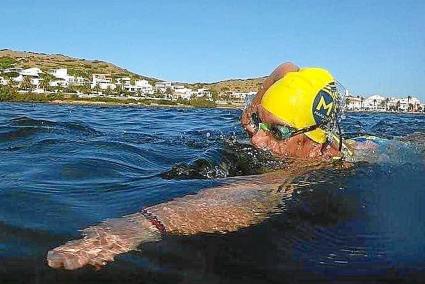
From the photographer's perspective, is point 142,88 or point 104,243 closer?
point 104,243

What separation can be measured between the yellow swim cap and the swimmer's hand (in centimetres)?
245

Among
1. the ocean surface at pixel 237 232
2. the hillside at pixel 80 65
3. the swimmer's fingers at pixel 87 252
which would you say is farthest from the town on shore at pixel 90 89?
the swimmer's fingers at pixel 87 252

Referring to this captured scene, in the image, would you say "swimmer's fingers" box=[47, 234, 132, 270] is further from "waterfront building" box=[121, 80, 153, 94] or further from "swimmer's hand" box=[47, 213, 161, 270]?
"waterfront building" box=[121, 80, 153, 94]

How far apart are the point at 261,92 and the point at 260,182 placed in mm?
2039

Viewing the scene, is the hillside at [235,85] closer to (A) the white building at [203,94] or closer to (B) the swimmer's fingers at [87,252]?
(A) the white building at [203,94]

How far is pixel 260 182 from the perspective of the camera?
13.5 ft

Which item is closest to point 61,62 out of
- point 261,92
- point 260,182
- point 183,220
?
point 261,92

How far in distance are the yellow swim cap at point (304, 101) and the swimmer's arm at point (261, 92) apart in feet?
1.07

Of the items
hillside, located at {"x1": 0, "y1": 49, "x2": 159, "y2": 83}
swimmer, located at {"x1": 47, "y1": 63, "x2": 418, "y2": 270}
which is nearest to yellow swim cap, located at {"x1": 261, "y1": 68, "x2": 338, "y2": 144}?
swimmer, located at {"x1": 47, "y1": 63, "x2": 418, "y2": 270}

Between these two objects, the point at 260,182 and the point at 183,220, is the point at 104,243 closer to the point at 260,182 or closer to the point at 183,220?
the point at 183,220

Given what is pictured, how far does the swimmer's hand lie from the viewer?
2.66 meters

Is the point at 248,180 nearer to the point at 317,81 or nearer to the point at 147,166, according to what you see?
the point at 317,81

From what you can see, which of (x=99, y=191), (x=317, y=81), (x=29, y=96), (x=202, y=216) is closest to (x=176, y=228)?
(x=202, y=216)

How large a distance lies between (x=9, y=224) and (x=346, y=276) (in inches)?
83.7
